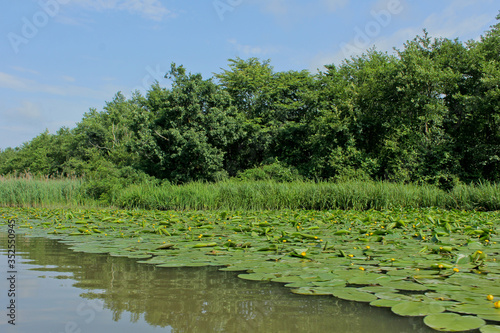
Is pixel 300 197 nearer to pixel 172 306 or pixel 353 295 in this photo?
pixel 353 295

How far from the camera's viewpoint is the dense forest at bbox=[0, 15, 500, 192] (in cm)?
1582

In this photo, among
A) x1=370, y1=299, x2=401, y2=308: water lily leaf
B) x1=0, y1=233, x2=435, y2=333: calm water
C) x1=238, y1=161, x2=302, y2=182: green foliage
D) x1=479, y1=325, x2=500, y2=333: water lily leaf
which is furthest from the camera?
x1=238, y1=161, x2=302, y2=182: green foliage

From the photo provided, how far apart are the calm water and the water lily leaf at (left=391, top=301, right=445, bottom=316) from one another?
0.06 meters

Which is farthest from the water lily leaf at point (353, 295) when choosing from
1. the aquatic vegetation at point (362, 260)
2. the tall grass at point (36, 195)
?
the tall grass at point (36, 195)

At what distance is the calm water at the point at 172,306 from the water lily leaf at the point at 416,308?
0.21ft

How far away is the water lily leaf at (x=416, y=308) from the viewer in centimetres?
188

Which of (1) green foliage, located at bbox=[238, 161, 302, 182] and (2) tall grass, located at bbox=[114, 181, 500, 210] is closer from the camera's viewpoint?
(2) tall grass, located at bbox=[114, 181, 500, 210]

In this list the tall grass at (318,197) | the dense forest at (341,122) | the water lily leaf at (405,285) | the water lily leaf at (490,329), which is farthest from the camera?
the dense forest at (341,122)

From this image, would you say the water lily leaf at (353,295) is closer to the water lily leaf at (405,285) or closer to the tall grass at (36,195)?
the water lily leaf at (405,285)

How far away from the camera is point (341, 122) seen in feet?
58.0

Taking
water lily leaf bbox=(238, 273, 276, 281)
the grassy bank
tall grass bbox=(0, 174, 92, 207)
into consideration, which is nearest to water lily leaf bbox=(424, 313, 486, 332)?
water lily leaf bbox=(238, 273, 276, 281)

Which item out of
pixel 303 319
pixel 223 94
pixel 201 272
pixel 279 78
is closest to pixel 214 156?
pixel 223 94

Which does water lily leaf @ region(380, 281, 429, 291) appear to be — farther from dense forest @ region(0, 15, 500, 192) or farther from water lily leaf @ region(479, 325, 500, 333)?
dense forest @ region(0, 15, 500, 192)

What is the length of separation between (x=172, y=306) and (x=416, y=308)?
140cm
